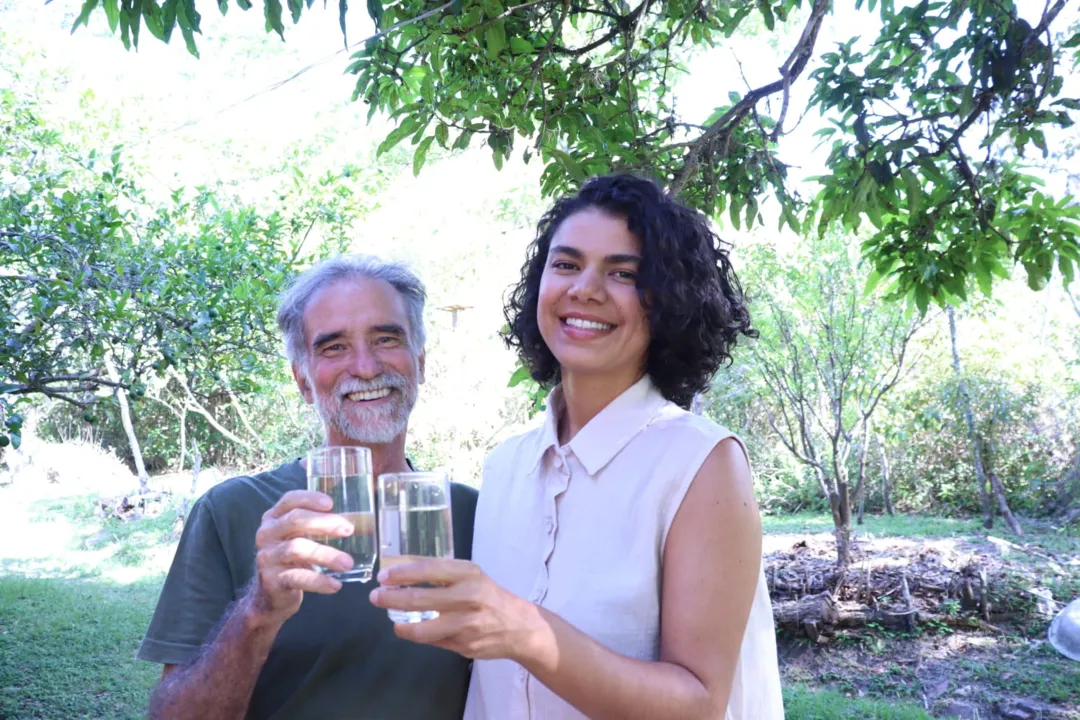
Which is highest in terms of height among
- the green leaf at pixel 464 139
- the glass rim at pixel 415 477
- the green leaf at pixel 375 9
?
the green leaf at pixel 375 9

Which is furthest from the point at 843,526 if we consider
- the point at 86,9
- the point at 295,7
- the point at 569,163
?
the point at 86,9

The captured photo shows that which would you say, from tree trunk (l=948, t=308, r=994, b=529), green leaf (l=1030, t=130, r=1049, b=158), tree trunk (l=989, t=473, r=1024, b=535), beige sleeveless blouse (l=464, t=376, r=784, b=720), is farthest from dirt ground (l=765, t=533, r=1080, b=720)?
beige sleeveless blouse (l=464, t=376, r=784, b=720)

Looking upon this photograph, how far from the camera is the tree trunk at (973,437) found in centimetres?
1031

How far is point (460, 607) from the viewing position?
3.72ft

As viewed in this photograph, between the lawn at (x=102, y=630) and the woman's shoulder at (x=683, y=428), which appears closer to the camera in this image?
the woman's shoulder at (x=683, y=428)

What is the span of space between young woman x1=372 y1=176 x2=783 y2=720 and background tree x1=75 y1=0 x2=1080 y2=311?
116cm

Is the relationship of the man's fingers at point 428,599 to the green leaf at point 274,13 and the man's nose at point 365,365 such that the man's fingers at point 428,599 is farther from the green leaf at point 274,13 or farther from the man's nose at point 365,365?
the green leaf at point 274,13

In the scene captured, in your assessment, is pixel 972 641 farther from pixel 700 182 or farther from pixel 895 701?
pixel 700 182

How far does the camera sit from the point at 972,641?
6.85m

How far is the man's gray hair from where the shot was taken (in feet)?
6.91

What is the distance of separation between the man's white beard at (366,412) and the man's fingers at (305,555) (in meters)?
0.69

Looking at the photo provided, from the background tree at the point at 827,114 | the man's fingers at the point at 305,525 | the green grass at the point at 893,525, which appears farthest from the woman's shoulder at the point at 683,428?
the green grass at the point at 893,525

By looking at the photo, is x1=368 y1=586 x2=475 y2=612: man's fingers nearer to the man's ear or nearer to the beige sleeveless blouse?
the beige sleeveless blouse

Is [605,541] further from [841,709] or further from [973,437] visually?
[973,437]
